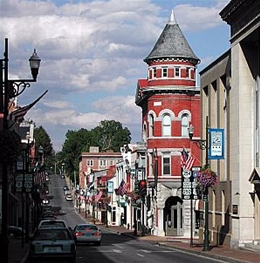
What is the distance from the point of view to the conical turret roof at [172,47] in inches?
2813

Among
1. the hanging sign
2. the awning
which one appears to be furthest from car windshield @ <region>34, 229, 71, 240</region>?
the hanging sign

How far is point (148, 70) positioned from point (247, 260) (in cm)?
4315

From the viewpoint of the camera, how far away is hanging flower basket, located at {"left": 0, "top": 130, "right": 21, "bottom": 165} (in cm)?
2438

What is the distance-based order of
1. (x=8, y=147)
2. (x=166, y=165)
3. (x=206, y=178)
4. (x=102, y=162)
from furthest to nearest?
(x=102, y=162) < (x=166, y=165) < (x=206, y=178) < (x=8, y=147)

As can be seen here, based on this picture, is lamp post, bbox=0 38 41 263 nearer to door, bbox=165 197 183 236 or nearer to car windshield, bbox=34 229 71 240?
car windshield, bbox=34 229 71 240

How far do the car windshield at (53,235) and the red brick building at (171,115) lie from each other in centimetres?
4204

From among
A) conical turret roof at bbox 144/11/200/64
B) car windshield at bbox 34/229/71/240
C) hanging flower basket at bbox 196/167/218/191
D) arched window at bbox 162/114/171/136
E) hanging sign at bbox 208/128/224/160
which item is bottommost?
car windshield at bbox 34/229/71/240

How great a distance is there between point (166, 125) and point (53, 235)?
144ft

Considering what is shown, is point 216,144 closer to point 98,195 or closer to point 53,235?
point 53,235

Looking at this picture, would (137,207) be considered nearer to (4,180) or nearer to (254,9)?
(254,9)

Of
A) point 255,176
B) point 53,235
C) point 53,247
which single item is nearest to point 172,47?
point 255,176

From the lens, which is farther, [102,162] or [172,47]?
[102,162]

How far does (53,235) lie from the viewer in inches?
1144

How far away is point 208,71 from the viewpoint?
5200cm
